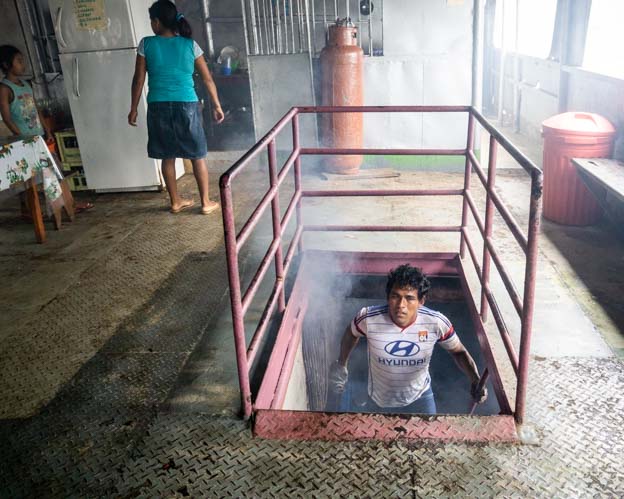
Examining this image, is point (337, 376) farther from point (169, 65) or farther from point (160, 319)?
point (169, 65)

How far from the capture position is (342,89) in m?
6.68

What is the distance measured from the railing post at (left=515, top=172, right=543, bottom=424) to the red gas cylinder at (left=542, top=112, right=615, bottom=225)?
307 centimetres

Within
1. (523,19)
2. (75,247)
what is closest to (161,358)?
(75,247)

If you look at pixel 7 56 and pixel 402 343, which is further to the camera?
pixel 7 56

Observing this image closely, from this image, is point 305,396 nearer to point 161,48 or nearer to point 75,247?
point 75,247

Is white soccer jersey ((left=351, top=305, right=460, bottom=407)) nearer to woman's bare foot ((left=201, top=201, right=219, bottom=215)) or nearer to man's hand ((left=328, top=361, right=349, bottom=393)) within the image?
man's hand ((left=328, top=361, right=349, bottom=393))

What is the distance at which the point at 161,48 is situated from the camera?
16.6ft

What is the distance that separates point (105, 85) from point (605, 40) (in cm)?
556

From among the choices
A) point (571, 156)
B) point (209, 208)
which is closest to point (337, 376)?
point (209, 208)

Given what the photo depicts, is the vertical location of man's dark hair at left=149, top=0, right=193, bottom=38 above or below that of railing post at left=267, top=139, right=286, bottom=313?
above

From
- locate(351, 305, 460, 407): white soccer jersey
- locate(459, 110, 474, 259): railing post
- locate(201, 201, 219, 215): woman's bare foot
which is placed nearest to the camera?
locate(351, 305, 460, 407): white soccer jersey

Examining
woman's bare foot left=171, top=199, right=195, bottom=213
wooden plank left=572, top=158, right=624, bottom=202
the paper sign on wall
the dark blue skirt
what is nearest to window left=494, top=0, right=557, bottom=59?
wooden plank left=572, top=158, right=624, bottom=202

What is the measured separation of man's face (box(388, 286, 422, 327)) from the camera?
3.02 meters

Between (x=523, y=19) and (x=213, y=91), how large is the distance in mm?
7286
